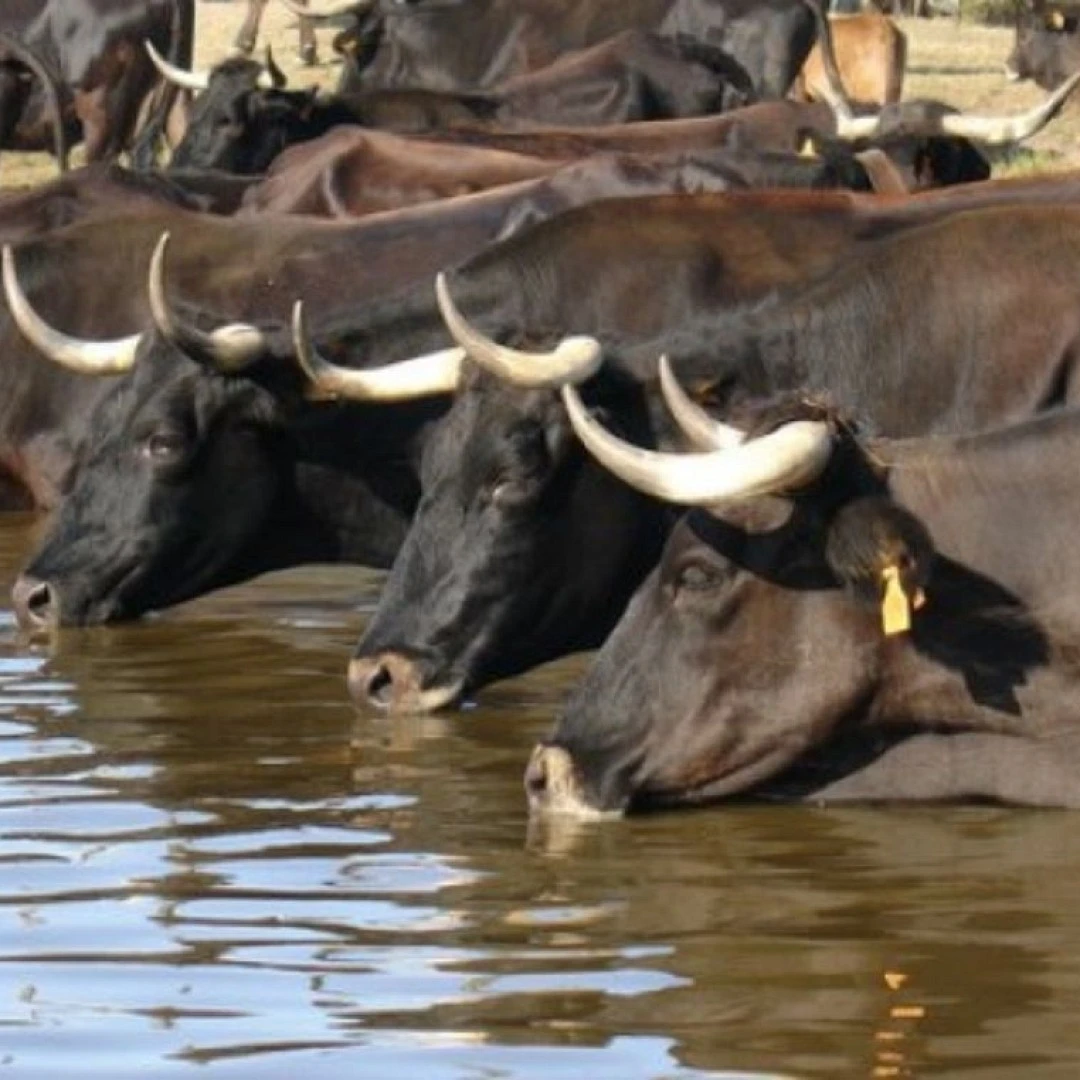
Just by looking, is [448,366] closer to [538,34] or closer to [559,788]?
[559,788]

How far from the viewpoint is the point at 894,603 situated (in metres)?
9.31

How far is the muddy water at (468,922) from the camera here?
7777mm

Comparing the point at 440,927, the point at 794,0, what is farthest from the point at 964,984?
the point at 794,0

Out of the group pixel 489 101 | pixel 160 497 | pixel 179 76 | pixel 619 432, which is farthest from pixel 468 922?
pixel 179 76

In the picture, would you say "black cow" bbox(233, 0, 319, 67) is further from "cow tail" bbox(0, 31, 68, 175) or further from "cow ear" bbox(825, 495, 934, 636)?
"cow ear" bbox(825, 495, 934, 636)

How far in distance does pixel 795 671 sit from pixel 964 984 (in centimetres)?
153

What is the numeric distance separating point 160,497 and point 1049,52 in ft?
76.5

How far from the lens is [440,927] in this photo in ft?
28.9

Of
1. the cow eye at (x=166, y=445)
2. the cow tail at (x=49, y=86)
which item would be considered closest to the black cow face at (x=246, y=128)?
the cow tail at (x=49, y=86)

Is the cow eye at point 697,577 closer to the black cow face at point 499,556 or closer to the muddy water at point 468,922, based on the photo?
the muddy water at point 468,922

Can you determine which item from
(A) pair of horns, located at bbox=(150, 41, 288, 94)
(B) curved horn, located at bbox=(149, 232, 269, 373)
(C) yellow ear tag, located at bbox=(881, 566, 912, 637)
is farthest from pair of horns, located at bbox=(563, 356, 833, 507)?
(A) pair of horns, located at bbox=(150, 41, 288, 94)

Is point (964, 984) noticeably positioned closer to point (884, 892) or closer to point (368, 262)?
point (884, 892)

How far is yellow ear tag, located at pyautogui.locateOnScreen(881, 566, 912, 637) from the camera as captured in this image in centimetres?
931

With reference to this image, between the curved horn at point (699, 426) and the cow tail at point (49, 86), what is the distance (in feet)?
67.3
